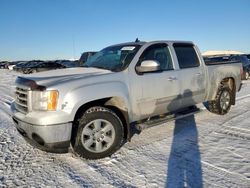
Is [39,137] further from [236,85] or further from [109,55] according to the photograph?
[236,85]

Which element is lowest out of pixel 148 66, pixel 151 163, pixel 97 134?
pixel 151 163

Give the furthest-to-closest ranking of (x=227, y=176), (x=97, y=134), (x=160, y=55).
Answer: (x=160, y=55) → (x=97, y=134) → (x=227, y=176)

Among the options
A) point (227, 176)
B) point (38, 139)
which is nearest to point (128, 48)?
point (38, 139)

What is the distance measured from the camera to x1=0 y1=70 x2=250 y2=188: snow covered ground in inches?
138

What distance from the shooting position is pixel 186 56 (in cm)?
606

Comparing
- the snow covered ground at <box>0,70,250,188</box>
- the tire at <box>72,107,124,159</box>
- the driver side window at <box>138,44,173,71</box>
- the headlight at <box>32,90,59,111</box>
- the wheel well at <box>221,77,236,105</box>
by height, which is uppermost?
the driver side window at <box>138,44,173,71</box>

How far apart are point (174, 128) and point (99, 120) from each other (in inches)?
88.2

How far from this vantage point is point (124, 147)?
191 inches

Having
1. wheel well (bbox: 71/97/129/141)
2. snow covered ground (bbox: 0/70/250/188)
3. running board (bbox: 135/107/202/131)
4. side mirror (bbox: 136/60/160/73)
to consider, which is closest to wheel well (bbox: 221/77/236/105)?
running board (bbox: 135/107/202/131)

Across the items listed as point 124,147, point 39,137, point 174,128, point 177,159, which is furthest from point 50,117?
point 174,128

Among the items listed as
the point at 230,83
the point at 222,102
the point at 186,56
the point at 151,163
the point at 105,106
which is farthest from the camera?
the point at 230,83

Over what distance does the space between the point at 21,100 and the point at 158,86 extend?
244cm

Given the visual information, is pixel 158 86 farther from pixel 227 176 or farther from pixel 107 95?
pixel 227 176

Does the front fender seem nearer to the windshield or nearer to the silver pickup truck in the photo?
Result: the silver pickup truck
